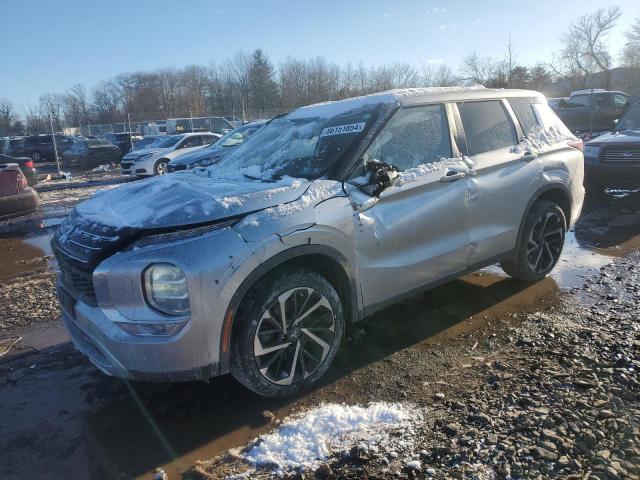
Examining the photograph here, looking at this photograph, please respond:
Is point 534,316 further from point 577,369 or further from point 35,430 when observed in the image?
point 35,430

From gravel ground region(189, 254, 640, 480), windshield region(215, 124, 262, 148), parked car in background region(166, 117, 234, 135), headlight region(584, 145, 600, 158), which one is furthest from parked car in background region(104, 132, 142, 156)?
gravel ground region(189, 254, 640, 480)

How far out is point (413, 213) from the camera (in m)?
3.51

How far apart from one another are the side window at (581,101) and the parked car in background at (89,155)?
22.8 metres

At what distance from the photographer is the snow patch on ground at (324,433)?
2510mm

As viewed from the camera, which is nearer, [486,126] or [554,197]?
[486,126]

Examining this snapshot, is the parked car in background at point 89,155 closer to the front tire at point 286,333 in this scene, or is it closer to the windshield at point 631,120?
the windshield at point 631,120

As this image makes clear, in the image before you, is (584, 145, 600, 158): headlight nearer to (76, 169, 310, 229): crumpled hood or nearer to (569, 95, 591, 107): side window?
(76, 169, 310, 229): crumpled hood

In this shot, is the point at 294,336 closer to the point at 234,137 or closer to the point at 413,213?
the point at 413,213

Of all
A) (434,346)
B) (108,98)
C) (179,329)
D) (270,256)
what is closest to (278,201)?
(270,256)

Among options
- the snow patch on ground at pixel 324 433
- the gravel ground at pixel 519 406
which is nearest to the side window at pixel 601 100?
the gravel ground at pixel 519 406

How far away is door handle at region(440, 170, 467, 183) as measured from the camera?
3.72 meters

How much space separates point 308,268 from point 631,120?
9473 mm

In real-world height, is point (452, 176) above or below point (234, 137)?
below

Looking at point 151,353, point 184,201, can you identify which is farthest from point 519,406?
point 184,201
